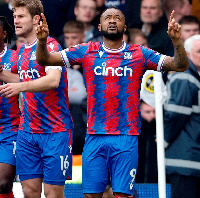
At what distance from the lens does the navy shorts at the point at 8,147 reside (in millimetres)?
6566

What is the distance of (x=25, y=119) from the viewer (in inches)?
252

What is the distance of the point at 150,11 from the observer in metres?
8.74

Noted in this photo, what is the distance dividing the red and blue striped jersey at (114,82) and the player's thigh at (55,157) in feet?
1.48

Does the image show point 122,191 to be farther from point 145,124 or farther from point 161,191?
Result: point 145,124

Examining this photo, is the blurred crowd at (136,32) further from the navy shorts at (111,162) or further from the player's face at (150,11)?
the navy shorts at (111,162)

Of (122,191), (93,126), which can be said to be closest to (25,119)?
(93,126)

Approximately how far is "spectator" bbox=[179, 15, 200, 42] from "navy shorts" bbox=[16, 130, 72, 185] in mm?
2861

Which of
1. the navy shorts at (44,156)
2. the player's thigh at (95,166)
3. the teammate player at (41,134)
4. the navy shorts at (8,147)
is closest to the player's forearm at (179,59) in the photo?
the player's thigh at (95,166)

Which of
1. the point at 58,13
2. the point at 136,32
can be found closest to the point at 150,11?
the point at 136,32

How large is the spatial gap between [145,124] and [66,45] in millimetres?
1514

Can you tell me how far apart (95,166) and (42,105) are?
2.80 ft

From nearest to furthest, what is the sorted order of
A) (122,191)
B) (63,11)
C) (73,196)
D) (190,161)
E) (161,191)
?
(122,191) < (190,161) < (161,191) < (73,196) < (63,11)

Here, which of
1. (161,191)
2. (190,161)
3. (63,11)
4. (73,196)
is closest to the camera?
(190,161)

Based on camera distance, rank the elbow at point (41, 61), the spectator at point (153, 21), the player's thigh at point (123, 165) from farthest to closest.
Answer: the spectator at point (153, 21) → the player's thigh at point (123, 165) → the elbow at point (41, 61)
